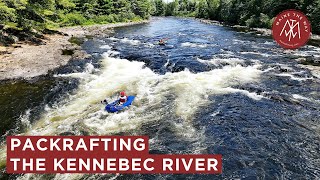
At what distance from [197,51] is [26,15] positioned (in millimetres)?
18924

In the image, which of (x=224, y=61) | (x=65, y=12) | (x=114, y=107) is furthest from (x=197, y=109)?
(x=65, y=12)

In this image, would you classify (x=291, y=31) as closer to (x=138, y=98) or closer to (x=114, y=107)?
(x=138, y=98)

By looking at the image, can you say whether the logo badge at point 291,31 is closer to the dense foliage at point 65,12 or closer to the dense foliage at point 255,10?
the dense foliage at point 255,10

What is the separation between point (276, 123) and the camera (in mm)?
14445

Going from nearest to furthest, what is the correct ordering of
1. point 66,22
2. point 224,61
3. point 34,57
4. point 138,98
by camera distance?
point 138,98 < point 224,61 < point 34,57 < point 66,22

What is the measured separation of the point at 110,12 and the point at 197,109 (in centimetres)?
6208

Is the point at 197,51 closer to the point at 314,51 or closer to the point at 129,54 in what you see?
the point at 129,54

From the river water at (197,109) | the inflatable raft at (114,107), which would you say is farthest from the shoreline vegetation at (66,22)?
the inflatable raft at (114,107)

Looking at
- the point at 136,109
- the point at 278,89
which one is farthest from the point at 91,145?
the point at 278,89

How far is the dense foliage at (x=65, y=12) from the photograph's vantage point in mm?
30484

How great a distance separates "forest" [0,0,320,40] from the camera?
105 feet

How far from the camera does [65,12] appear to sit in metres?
60.6

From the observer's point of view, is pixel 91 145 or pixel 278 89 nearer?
pixel 91 145

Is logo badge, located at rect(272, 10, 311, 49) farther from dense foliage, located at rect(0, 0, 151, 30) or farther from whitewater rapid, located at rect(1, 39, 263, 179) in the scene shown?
dense foliage, located at rect(0, 0, 151, 30)
